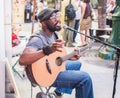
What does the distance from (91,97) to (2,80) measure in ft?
3.01

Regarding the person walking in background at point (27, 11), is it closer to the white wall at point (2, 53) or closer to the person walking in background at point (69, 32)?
the person walking in background at point (69, 32)

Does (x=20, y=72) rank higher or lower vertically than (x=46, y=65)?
lower

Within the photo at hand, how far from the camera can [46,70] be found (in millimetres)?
3102

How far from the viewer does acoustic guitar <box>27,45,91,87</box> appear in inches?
119

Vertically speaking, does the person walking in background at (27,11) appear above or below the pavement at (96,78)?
above

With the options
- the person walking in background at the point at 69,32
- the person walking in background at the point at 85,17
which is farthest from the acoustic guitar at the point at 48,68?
the person walking in background at the point at 85,17

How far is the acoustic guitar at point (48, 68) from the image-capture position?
3.04m

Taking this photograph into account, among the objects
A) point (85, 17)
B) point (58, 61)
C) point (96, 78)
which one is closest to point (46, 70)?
point (58, 61)

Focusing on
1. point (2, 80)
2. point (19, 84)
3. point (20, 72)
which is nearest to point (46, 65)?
point (2, 80)

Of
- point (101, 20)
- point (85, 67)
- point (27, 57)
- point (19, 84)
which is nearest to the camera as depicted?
point (27, 57)

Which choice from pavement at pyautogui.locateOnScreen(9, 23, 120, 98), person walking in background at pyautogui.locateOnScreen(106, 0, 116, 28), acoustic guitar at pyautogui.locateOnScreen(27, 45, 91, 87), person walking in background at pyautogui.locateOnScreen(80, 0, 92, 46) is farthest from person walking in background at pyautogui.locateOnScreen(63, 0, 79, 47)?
acoustic guitar at pyautogui.locateOnScreen(27, 45, 91, 87)

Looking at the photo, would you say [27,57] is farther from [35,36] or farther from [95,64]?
[95,64]

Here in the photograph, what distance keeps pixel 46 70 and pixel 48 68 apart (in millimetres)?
28

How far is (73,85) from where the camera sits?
317 cm
